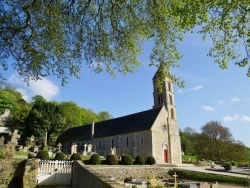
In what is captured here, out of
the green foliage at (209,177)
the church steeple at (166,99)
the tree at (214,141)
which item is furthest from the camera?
the tree at (214,141)

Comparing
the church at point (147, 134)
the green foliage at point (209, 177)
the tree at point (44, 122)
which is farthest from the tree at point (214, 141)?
the tree at point (44, 122)

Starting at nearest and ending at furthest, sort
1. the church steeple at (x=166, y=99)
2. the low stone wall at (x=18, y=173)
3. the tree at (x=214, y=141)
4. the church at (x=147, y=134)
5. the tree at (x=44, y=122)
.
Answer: the low stone wall at (x=18, y=173), the church at (x=147, y=134), the church steeple at (x=166, y=99), the tree at (x=44, y=122), the tree at (x=214, y=141)

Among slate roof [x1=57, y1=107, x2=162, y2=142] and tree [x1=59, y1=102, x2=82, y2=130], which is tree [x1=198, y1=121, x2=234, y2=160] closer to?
slate roof [x1=57, y1=107, x2=162, y2=142]

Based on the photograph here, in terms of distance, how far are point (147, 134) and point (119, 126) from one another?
7305mm

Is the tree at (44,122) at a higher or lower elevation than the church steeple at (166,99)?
lower

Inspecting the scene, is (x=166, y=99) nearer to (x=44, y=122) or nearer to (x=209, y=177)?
(x=209, y=177)

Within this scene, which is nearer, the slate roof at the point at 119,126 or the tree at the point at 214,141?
the slate roof at the point at 119,126

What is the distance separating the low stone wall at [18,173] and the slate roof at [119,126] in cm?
2247

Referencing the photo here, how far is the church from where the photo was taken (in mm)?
35562

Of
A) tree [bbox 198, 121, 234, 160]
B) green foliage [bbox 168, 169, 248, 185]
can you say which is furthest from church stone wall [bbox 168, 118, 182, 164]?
tree [bbox 198, 121, 234, 160]

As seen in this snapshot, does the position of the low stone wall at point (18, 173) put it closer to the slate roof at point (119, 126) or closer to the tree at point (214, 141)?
the slate roof at point (119, 126)

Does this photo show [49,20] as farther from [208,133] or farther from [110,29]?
[208,133]

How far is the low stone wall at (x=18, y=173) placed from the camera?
1456cm

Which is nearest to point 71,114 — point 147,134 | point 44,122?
point 44,122
